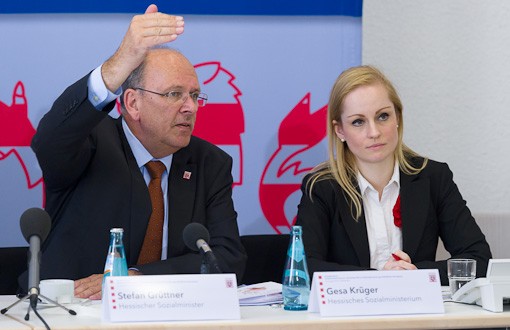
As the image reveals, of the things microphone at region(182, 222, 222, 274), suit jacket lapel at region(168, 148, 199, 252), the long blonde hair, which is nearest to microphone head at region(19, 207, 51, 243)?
microphone at region(182, 222, 222, 274)

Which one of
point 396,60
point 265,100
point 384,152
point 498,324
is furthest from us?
point 396,60

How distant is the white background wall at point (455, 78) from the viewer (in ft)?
13.4

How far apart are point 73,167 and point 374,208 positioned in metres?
1.15

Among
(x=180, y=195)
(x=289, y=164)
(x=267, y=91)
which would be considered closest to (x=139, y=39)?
(x=180, y=195)

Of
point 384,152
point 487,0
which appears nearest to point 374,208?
point 384,152

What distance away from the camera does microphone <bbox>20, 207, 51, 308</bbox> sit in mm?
2160

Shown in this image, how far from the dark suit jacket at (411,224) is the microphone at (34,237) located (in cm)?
124

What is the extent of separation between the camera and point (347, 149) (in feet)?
11.5

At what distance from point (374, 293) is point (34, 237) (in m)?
0.88

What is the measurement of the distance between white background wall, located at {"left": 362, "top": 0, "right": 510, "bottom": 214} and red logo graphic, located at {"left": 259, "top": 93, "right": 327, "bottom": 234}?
1.86ft

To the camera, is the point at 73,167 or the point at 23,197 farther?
the point at 23,197

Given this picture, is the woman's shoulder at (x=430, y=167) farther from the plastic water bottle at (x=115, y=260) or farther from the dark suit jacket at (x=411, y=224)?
the plastic water bottle at (x=115, y=260)

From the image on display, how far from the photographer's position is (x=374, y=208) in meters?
3.37

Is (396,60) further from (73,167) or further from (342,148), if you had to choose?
(73,167)
